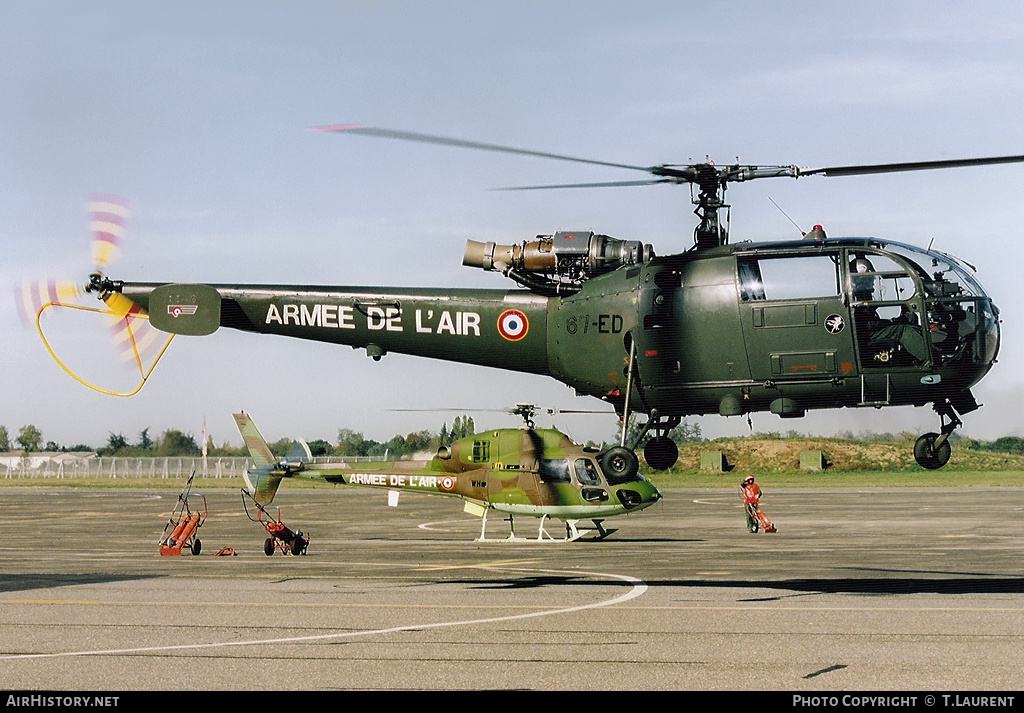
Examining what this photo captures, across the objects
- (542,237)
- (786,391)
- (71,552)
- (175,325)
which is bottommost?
(71,552)

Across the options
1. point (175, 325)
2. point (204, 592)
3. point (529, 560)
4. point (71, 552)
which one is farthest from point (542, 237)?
point (71, 552)

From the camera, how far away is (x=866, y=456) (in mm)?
108938

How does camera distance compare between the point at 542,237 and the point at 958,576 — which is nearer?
the point at 542,237

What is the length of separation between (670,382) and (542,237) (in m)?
3.40

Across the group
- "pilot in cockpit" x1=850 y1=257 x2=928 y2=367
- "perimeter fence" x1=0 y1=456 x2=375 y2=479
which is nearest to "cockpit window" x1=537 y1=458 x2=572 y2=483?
"pilot in cockpit" x1=850 y1=257 x2=928 y2=367

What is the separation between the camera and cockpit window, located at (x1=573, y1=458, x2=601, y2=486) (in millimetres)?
36375

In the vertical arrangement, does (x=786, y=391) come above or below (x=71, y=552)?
above

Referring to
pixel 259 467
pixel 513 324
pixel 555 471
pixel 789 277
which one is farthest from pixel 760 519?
pixel 789 277

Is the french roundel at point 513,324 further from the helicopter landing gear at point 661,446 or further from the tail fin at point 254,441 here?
the tail fin at point 254,441

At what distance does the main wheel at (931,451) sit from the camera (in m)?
17.2

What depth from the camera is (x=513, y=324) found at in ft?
63.6

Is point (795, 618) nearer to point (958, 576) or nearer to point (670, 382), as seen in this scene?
point (670, 382)

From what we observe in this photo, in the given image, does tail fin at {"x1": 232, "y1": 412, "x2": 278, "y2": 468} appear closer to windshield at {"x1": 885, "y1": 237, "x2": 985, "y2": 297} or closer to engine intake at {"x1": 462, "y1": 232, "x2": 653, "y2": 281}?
engine intake at {"x1": 462, "y1": 232, "x2": 653, "y2": 281}

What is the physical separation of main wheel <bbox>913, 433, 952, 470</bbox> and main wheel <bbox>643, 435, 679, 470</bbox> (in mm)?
4062
